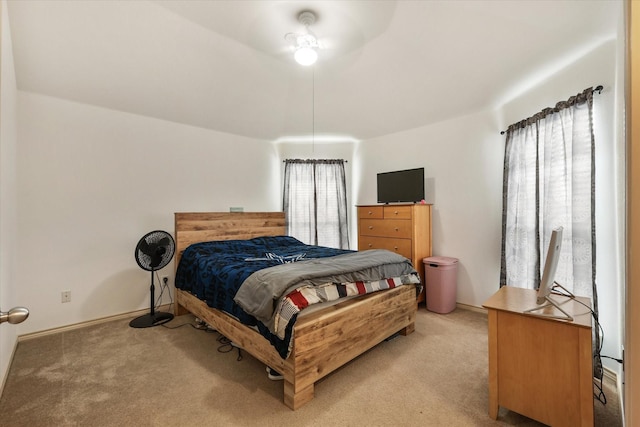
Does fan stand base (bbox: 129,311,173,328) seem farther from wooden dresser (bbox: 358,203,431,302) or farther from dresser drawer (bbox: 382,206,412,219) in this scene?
dresser drawer (bbox: 382,206,412,219)

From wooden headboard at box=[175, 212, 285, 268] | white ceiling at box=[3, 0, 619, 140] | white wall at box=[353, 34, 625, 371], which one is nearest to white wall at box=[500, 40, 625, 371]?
white wall at box=[353, 34, 625, 371]

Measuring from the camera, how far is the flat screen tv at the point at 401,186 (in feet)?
12.3

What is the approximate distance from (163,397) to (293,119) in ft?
11.6

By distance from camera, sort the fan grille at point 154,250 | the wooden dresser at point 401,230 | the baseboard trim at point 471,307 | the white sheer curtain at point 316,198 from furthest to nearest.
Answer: the white sheer curtain at point 316,198
the wooden dresser at point 401,230
the baseboard trim at point 471,307
the fan grille at point 154,250

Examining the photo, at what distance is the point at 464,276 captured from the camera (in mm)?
3562

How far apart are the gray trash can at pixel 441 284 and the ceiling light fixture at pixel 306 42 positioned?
2623mm

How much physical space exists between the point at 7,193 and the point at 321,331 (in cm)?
270

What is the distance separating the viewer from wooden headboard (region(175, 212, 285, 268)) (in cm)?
339

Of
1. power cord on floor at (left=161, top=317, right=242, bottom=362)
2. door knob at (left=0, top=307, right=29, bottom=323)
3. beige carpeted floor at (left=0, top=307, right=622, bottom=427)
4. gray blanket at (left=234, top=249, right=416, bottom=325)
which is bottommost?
beige carpeted floor at (left=0, top=307, right=622, bottom=427)

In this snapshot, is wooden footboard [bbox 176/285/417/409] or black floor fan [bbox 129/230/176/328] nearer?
wooden footboard [bbox 176/285/417/409]

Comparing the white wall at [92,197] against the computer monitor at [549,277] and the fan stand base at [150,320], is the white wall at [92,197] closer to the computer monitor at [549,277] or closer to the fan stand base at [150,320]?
the fan stand base at [150,320]

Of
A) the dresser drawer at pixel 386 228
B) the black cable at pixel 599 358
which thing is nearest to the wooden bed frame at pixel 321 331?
the dresser drawer at pixel 386 228

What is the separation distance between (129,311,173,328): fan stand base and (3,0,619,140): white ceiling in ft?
7.85

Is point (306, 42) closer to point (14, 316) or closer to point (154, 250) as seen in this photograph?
point (14, 316)
